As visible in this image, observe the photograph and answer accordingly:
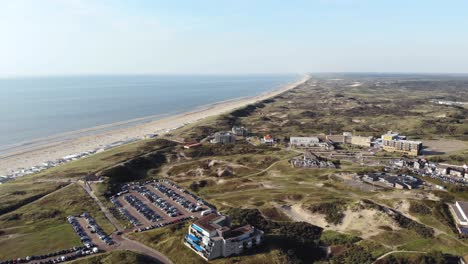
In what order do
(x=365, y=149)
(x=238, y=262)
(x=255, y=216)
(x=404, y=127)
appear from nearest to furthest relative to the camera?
1. (x=238, y=262)
2. (x=255, y=216)
3. (x=365, y=149)
4. (x=404, y=127)

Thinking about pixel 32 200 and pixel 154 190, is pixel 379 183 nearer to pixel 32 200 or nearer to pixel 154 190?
pixel 154 190

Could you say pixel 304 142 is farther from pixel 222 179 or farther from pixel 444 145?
pixel 444 145

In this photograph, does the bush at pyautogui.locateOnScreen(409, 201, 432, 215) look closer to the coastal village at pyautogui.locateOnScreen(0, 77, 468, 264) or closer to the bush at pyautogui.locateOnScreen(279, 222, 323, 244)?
the coastal village at pyautogui.locateOnScreen(0, 77, 468, 264)

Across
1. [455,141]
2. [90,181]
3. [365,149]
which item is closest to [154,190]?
[90,181]

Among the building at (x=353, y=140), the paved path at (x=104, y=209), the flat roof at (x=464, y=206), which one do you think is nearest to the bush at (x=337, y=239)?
the flat roof at (x=464, y=206)

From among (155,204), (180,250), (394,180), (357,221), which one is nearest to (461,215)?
(357,221)

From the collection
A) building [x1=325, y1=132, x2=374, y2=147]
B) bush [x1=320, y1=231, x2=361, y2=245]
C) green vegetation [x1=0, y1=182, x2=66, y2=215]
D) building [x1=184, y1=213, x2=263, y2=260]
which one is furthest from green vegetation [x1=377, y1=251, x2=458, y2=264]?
building [x1=325, y1=132, x2=374, y2=147]
